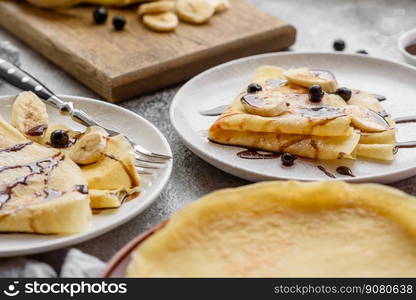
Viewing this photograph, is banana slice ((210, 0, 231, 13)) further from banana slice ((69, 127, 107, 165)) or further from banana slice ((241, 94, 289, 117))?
banana slice ((69, 127, 107, 165))

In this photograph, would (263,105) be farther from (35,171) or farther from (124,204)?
(35,171)

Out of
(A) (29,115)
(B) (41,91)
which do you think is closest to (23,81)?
(B) (41,91)

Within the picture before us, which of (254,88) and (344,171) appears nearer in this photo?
(344,171)

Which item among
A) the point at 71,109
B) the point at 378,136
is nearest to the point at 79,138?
the point at 71,109

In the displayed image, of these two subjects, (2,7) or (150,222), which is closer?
(150,222)

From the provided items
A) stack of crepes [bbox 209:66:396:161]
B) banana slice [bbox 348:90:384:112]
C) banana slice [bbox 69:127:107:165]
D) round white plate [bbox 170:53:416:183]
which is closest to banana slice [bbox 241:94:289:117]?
stack of crepes [bbox 209:66:396:161]

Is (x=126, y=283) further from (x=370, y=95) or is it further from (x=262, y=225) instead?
(x=370, y=95)

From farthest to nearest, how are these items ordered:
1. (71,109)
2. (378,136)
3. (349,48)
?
(349,48) < (71,109) < (378,136)
